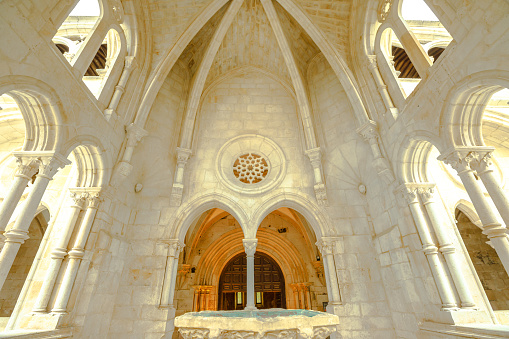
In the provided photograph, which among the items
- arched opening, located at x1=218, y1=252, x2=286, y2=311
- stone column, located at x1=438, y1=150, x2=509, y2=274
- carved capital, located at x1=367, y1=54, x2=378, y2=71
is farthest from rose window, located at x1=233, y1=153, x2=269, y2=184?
arched opening, located at x1=218, y1=252, x2=286, y2=311

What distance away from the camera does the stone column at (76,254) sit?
177 inches

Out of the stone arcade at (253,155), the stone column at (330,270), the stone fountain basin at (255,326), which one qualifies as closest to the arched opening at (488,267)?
the stone arcade at (253,155)

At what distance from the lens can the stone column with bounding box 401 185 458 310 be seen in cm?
424

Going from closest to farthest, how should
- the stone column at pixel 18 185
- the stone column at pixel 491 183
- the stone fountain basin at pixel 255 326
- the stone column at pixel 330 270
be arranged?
1. the stone fountain basin at pixel 255 326
2. the stone column at pixel 491 183
3. the stone column at pixel 18 185
4. the stone column at pixel 330 270

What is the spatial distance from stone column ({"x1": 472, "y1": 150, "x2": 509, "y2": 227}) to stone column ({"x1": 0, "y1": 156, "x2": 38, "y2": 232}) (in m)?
6.93

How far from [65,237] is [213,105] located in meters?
5.37

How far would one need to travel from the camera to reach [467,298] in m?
4.18

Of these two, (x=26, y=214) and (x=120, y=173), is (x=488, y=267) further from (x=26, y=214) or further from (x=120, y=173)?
(x=26, y=214)

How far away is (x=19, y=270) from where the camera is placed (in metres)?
8.62

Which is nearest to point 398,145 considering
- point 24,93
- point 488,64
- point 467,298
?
point 488,64

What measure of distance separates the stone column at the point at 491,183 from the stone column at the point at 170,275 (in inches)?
236

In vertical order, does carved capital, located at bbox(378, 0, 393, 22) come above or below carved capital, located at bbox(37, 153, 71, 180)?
above

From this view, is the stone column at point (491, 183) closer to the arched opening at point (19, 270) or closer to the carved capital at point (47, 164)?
the carved capital at point (47, 164)

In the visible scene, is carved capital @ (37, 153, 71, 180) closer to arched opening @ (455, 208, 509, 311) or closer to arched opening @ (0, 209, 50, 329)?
→ arched opening @ (0, 209, 50, 329)
